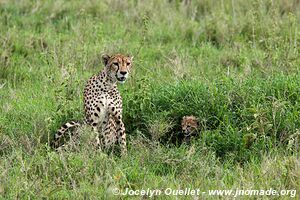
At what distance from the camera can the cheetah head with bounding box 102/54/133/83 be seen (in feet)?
21.6

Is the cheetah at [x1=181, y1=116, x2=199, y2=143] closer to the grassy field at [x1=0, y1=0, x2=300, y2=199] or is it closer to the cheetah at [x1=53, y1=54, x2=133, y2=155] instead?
the grassy field at [x1=0, y1=0, x2=300, y2=199]

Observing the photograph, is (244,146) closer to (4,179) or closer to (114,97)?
(114,97)

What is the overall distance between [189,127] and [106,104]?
0.72 meters

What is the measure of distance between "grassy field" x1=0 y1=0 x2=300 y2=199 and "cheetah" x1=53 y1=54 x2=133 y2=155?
15 centimetres

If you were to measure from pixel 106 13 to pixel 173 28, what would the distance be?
37.0 inches

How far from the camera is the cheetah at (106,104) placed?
6582 mm

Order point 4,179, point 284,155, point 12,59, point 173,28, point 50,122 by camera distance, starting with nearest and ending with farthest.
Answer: point 4,179 → point 284,155 → point 50,122 → point 12,59 → point 173,28

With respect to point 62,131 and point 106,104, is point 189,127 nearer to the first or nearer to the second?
point 106,104

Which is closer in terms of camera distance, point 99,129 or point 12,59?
point 99,129

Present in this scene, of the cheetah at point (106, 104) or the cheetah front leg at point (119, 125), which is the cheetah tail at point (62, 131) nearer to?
the cheetah at point (106, 104)

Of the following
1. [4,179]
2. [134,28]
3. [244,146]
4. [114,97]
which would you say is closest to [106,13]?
[134,28]

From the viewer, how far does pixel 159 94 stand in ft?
22.8

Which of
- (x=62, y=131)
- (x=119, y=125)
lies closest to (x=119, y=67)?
(x=119, y=125)

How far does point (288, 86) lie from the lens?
681 centimetres
